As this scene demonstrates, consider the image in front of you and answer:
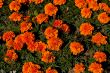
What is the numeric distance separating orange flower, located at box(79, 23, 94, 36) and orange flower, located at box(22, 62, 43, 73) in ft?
3.04

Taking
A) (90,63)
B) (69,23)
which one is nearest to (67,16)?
(69,23)

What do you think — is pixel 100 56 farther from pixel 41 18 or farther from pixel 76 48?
pixel 41 18

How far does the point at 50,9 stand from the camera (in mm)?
6383

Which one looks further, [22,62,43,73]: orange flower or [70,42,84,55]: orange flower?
[70,42,84,55]: orange flower

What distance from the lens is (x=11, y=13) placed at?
21.6 ft

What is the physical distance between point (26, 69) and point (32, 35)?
62cm

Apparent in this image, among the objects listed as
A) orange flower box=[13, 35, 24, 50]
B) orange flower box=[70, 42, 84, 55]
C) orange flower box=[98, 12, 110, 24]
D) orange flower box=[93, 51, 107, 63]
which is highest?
orange flower box=[98, 12, 110, 24]

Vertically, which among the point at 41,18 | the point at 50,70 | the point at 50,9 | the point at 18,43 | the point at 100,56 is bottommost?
the point at 50,70

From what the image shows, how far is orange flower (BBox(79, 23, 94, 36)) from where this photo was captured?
20.0ft

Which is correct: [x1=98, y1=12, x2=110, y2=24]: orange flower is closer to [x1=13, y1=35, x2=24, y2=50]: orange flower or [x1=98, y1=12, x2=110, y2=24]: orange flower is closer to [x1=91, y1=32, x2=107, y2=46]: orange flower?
[x1=91, y1=32, x2=107, y2=46]: orange flower

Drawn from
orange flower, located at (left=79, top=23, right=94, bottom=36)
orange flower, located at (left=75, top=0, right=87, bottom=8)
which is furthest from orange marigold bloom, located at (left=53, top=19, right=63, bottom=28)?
orange flower, located at (left=75, top=0, right=87, bottom=8)

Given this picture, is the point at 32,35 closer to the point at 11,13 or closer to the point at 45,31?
the point at 45,31

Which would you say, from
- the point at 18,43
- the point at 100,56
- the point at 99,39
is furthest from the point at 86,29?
the point at 18,43

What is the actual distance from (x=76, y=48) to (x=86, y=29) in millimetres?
428
